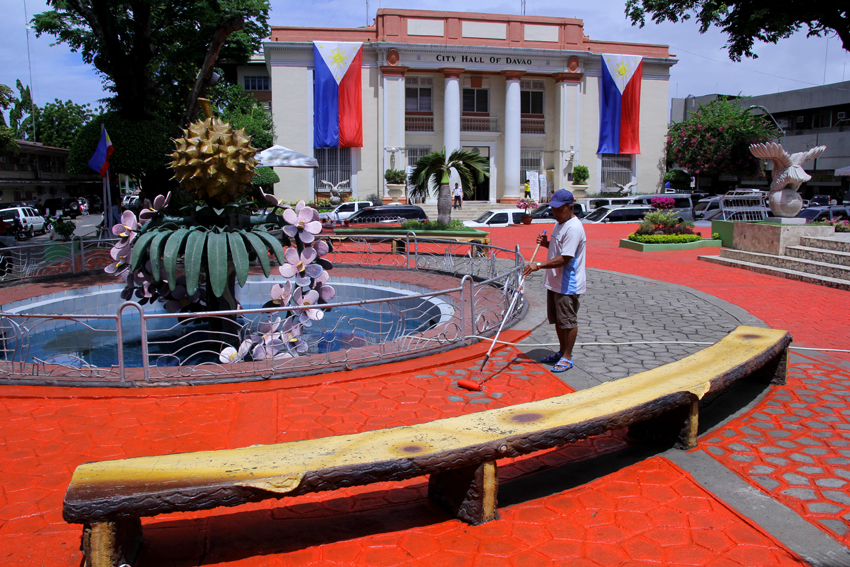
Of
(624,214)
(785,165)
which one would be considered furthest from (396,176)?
(785,165)

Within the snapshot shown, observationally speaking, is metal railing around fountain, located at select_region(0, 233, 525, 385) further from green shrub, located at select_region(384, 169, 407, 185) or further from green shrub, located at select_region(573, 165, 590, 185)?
green shrub, located at select_region(573, 165, 590, 185)

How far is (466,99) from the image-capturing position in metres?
38.0

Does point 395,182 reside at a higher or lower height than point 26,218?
higher

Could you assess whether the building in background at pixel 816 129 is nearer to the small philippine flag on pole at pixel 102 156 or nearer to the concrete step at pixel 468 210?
the concrete step at pixel 468 210

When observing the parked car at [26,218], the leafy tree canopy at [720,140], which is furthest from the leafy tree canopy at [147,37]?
the leafy tree canopy at [720,140]

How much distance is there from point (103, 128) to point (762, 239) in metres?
16.5

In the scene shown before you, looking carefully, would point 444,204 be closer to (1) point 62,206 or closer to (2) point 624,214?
(2) point 624,214

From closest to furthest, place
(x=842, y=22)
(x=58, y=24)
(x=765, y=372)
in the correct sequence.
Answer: (x=765, y=372) < (x=842, y=22) < (x=58, y=24)

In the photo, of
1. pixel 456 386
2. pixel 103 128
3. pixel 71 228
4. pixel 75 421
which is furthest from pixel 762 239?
pixel 71 228

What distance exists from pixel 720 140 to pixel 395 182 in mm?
21118

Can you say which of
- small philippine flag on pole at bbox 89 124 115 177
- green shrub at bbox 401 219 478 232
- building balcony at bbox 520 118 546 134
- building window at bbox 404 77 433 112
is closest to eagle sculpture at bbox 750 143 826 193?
green shrub at bbox 401 219 478 232

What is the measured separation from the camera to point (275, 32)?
111ft

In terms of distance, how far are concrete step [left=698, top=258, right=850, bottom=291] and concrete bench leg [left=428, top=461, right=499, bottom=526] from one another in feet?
33.7

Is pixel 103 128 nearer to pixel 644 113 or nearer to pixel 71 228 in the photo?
pixel 71 228
